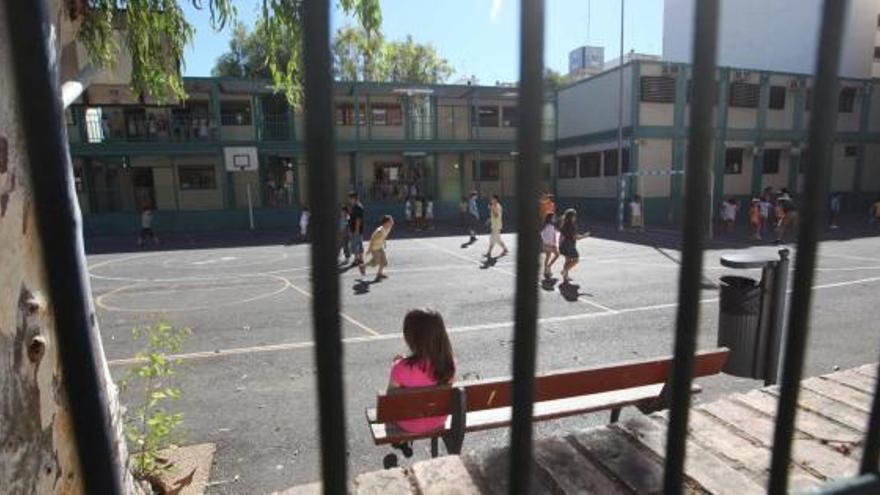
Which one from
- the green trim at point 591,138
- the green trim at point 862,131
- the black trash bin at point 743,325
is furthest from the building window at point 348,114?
the green trim at point 862,131

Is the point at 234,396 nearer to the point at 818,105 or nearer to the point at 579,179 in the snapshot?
the point at 818,105

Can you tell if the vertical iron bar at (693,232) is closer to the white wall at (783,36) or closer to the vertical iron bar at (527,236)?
the vertical iron bar at (527,236)

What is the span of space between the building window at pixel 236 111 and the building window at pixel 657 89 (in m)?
19.8

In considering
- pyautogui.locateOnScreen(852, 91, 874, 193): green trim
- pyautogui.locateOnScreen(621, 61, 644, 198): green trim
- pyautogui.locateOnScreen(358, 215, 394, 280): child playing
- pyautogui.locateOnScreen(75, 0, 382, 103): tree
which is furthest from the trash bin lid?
pyautogui.locateOnScreen(852, 91, 874, 193): green trim

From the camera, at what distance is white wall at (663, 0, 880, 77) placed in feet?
108

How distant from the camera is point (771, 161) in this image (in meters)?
27.6

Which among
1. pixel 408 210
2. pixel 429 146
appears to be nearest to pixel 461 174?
pixel 429 146

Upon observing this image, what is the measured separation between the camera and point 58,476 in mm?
2096

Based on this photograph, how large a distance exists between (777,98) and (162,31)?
3010 centimetres

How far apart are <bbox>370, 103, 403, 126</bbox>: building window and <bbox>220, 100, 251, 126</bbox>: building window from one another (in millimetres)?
6625

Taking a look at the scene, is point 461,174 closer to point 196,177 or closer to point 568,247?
point 196,177

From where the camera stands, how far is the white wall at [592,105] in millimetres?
25938

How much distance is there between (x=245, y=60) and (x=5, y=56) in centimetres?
4428

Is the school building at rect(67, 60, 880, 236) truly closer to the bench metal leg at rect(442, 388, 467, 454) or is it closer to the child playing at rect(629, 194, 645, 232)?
the child playing at rect(629, 194, 645, 232)
